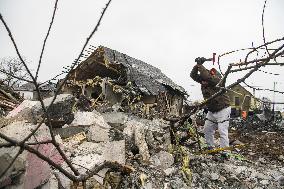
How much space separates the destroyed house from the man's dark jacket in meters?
9.30

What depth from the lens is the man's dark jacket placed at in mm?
6184

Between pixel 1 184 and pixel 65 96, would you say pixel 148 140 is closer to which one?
pixel 65 96

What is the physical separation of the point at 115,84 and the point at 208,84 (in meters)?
11.7

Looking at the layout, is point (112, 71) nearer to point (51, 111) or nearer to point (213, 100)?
point (213, 100)

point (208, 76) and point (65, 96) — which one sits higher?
point (208, 76)

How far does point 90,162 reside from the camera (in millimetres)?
4406

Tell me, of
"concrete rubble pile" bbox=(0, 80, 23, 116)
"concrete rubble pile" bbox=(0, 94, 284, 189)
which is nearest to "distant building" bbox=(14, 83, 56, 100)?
"concrete rubble pile" bbox=(0, 80, 23, 116)

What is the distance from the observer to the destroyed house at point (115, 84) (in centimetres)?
1691

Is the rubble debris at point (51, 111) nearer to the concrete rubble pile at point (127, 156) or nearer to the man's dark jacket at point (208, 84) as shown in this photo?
the concrete rubble pile at point (127, 156)

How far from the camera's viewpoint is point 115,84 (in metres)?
17.5

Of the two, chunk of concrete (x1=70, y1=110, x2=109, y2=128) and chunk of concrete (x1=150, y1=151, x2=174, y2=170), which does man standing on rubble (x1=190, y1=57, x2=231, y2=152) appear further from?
chunk of concrete (x1=70, y1=110, x2=109, y2=128)

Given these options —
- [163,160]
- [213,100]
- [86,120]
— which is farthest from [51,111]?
[213,100]

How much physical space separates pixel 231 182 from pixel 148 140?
68.4 inches

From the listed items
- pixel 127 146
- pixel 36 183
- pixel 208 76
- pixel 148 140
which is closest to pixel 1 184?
pixel 36 183
